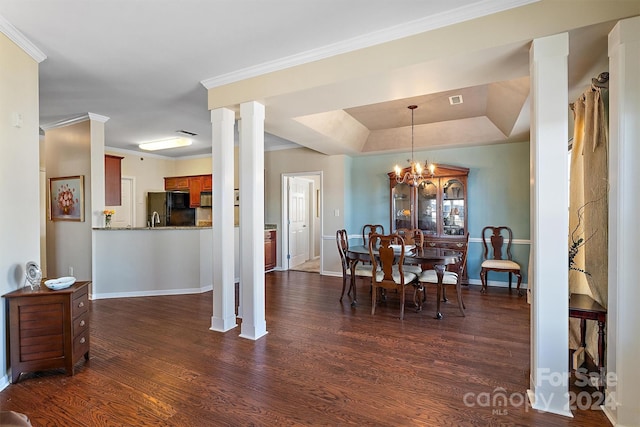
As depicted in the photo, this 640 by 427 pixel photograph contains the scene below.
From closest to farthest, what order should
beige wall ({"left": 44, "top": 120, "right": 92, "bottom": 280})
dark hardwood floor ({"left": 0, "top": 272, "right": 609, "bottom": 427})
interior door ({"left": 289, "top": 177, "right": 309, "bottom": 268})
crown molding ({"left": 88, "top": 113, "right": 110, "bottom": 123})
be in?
dark hardwood floor ({"left": 0, "top": 272, "right": 609, "bottom": 427})
crown molding ({"left": 88, "top": 113, "right": 110, "bottom": 123})
beige wall ({"left": 44, "top": 120, "right": 92, "bottom": 280})
interior door ({"left": 289, "top": 177, "right": 309, "bottom": 268})

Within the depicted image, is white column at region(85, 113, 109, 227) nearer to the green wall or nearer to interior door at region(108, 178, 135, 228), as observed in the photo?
interior door at region(108, 178, 135, 228)

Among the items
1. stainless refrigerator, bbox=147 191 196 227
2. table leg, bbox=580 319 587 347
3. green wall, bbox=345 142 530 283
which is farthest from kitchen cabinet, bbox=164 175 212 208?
table leg, bbox=580 319 587 347

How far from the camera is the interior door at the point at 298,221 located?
6758mm

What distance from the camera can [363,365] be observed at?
250 cm

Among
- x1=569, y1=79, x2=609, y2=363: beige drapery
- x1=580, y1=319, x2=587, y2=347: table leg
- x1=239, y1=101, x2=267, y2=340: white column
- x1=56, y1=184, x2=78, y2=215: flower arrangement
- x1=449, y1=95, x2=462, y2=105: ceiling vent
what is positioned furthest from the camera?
x1=56, y1=184, x2=78, y2=215: flower arrangement

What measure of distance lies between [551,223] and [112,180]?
582 cm

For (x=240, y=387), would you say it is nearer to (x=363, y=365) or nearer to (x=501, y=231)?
(x=363, y=365)

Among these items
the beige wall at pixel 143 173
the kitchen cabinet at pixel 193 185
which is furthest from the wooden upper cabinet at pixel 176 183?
the beige wall at pixel 143 173

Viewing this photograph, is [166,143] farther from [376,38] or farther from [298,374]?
[298,374]

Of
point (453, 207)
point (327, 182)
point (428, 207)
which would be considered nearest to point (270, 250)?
point (327, 182)

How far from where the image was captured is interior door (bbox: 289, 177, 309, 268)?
6.76m

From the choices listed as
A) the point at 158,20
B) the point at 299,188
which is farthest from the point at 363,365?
the point at 299,188

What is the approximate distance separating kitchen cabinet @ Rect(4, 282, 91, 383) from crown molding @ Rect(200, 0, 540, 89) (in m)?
2.25

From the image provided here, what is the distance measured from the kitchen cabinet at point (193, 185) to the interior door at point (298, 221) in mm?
1846
